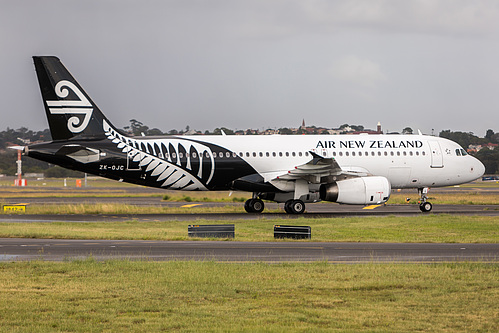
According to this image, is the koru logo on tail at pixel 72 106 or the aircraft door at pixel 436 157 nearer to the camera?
the koru logo on tail at pixel 72 106

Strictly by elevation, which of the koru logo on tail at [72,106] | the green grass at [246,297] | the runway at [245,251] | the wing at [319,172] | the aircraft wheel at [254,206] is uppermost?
the koru logo on tail at [72,106]

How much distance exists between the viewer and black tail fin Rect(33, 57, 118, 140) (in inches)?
1435

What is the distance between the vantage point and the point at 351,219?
34719 mm

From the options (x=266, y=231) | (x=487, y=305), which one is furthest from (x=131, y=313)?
(x=266, y=231)

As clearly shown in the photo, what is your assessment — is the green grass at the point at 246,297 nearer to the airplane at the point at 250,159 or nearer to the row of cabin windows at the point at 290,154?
the airplane at the point at 250,159

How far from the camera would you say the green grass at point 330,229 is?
88.8 ft

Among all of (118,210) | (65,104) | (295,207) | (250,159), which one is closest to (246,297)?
(295,207)

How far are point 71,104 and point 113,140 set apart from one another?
2893 mm

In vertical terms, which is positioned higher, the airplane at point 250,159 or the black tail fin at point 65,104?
the black tail fin at point 65,104

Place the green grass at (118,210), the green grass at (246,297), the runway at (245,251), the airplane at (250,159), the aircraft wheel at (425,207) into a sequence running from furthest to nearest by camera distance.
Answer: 1. the green grass at (118,210)
2. the aircraft wheel at (425,207)
3. the airplane at (250,159)
4. the runway at (245,251)
5. the green grass at (246,297)

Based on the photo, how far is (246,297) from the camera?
14648mm

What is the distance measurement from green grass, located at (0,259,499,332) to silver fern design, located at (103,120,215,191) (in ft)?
61.6

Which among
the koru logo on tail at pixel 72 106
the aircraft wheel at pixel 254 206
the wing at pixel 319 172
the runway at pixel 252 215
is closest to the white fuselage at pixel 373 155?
the wing at pixel 319 172

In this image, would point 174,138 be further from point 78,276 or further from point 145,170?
point 78,276
